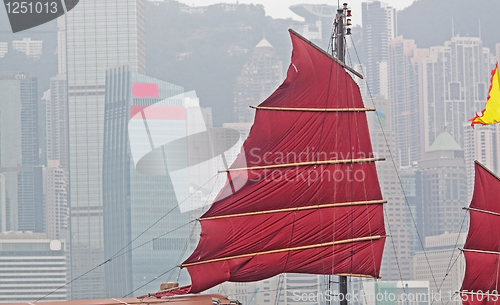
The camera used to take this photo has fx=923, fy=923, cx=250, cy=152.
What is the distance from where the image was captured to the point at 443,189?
13400 centimetres

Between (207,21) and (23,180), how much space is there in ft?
119

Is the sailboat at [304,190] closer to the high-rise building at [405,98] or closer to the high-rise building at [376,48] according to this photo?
the high-rise building at [405,98]

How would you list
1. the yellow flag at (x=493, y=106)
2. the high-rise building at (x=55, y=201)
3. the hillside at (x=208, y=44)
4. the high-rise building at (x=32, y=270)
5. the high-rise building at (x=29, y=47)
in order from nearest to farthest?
the yellow flag at (x=493, y=106), the high-rise building at (x=32, y=270), the hillside at (x=208, y=44), the high-rise building at (x=55, y=201), the high-rise building at (x=29, y=47)

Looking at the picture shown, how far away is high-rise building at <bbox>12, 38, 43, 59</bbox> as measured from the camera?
138 metres

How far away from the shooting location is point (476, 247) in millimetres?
25156

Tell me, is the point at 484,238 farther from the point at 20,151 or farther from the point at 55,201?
the point at 20,151

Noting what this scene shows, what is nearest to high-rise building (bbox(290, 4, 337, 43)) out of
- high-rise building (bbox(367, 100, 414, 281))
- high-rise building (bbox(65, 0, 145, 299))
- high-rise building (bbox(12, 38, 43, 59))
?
high-rise building (bbox(367, 100, 414, 281))

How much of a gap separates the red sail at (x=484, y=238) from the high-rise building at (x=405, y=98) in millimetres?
110029

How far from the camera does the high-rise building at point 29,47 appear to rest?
13850 centimetres

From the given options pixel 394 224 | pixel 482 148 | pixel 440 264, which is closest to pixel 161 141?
pixel 394 224

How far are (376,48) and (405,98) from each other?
10.1m

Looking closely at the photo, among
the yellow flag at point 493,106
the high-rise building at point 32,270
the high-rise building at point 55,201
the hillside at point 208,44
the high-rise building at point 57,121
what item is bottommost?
the high-rise building at point 32,270

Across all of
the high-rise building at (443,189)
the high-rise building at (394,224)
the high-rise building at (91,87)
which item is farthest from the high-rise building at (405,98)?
the high-rise building at (91,87)

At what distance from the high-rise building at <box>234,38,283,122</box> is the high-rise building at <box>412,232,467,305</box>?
1194 inches
